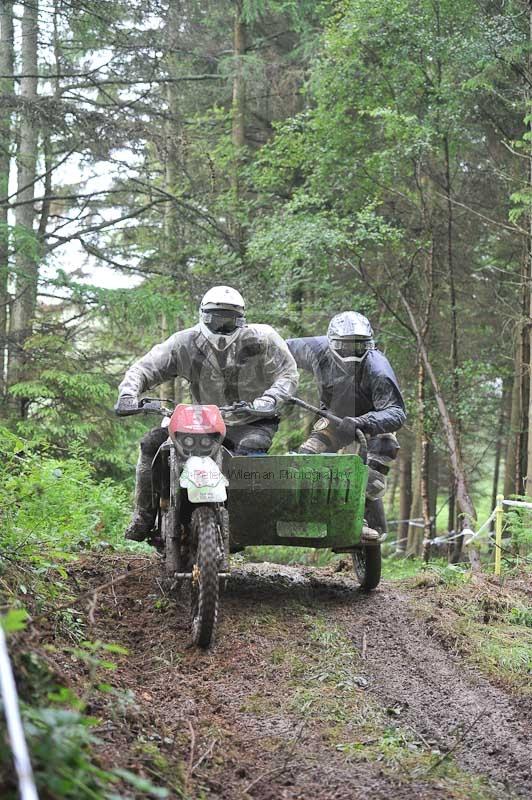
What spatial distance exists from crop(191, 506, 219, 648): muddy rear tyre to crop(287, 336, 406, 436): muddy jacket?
7.10ft

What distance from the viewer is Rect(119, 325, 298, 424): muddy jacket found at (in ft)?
21.9

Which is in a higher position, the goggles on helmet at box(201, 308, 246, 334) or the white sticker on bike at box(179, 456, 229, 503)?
the goggles on helmet at box(201, 308, 246, 334)

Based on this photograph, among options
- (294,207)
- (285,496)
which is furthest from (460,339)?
(285,496)

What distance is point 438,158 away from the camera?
1806 centimetres

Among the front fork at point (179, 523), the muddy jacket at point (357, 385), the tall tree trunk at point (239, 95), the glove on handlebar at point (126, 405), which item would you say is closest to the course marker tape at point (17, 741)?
the front fork at point (179, 523)

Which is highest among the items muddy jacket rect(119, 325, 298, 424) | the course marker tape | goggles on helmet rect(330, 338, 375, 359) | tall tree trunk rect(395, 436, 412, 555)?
goggles on helmet rect(330, 338, 375, 359)

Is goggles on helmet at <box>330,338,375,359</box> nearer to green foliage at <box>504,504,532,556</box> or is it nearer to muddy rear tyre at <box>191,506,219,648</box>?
muddy rear tyre at <box>191,506,219,648</box>

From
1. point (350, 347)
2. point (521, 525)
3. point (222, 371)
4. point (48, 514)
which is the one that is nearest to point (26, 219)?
point (48, 514)

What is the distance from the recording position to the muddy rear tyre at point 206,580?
16.6 ft

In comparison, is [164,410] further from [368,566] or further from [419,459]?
[419,459]

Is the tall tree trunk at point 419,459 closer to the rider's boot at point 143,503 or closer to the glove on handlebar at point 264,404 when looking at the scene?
the glove on handlebar at point 264,404

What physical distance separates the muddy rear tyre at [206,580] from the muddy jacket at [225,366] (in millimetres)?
1596

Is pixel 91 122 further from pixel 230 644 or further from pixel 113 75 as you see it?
pixel 230 644

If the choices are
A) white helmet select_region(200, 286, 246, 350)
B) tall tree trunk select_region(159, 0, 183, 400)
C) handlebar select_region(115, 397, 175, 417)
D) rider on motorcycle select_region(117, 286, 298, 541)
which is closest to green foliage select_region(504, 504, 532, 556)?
rider on motorcycle select_region(117, 286, 298, 541)
